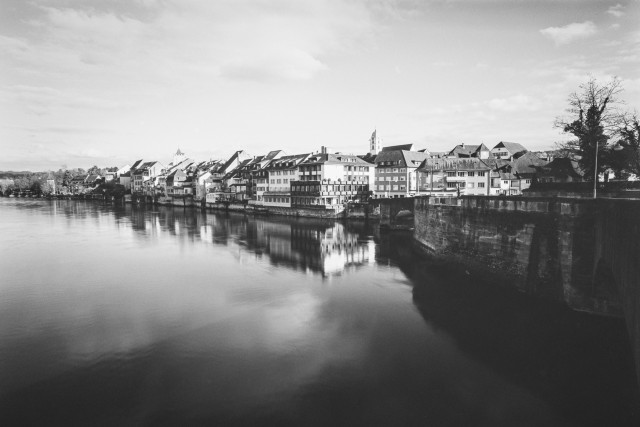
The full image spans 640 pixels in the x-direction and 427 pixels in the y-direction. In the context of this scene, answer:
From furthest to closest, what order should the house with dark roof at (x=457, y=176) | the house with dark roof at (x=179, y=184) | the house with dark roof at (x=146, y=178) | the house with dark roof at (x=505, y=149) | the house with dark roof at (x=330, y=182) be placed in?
1. the house with dark roof at (x=146, y=178)
2. the house with dark roof at (x=179, y=184)
3. the house with dark roof at (x=505, y=149)
4. the house with dark roof at (x=330, y=182)
5. the house with dark roof at (x=457, y=176)

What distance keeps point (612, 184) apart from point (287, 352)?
26.5 meters

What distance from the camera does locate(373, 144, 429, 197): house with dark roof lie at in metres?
72.2

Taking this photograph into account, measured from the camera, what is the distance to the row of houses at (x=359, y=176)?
182ft

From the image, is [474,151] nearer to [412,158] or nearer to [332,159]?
[412,158]

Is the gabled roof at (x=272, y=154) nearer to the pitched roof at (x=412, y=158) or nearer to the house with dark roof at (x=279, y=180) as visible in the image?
the house with dark roof at (x=279, y=180)

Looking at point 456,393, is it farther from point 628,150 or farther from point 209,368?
point 628,150

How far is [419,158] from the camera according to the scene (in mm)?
75125

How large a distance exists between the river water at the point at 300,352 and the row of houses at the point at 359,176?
96.6ft

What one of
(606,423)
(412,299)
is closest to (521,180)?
(412,299)

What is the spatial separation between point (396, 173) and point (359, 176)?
22.8 feet

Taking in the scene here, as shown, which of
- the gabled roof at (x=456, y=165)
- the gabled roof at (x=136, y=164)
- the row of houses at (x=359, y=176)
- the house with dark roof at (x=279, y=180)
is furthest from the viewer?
the gabled roof at (x=136, y=164)

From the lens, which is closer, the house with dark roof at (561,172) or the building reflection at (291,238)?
the building reflection at (291,238)

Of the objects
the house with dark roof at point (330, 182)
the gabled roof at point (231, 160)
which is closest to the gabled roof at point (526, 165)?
the house with dark roof at point (330, 182)

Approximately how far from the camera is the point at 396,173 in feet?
239
